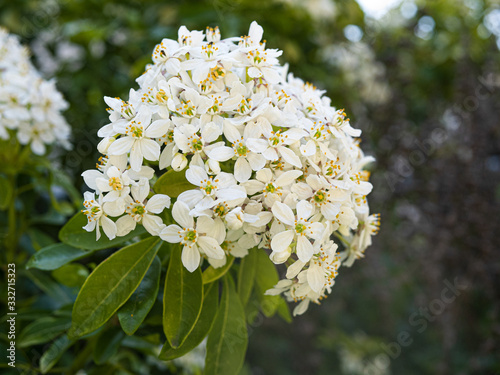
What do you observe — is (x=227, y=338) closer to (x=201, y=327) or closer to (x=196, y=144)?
(x=201, y=327)

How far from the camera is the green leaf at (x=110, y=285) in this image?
0.77m

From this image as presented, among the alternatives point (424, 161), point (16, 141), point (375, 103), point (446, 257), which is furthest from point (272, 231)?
point (375, 103)

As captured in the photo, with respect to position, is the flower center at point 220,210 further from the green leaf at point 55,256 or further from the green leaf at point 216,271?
the green leaf at point 55,256

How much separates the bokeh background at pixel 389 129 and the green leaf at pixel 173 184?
82 cm

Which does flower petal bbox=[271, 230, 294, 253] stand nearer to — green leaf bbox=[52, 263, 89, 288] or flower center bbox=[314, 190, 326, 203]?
flower center bbox=[314, 190, 326, 203]

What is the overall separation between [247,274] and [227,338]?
0.13 metres

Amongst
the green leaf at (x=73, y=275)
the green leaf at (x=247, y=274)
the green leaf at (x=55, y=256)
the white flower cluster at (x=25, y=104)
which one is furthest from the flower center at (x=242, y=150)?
the white flower cluster at (x=25, y=104)

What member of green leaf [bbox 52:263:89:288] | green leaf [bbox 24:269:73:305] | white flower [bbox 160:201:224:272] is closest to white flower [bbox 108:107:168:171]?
white flower [bbox 160:201:224:272]

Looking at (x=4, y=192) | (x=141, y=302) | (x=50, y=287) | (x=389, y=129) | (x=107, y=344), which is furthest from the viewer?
(x=389, y=129)

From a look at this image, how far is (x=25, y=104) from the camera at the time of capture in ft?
3.82

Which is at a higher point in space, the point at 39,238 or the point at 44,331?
the point at 44,331

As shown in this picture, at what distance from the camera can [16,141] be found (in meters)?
1.21

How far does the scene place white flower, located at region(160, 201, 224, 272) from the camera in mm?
688

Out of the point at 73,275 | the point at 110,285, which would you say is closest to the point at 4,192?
the point at 73,275
